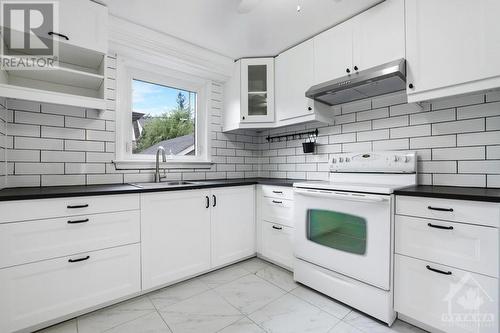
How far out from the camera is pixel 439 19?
4.99ft

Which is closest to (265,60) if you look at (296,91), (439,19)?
(296,91)

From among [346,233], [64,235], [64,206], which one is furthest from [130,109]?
[346,233]

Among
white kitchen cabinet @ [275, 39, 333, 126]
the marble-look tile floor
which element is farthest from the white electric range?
white kitchen cabinet @ [275, 39, 333, 126]

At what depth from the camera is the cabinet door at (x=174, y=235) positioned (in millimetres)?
1824

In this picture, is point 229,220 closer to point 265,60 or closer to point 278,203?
point 278,203

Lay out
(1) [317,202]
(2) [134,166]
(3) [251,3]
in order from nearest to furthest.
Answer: (3) [251,3]
(1) [317,202]
(2) [134,166]

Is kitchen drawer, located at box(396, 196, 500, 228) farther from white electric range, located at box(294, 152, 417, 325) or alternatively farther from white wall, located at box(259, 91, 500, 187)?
white wall, located at box(259, 91, 500, 187)

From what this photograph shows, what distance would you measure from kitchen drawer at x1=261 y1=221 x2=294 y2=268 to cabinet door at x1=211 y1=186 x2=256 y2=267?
158 mm

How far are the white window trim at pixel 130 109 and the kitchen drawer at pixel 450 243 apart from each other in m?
2.04

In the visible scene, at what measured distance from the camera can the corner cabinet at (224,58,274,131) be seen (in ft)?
8.66

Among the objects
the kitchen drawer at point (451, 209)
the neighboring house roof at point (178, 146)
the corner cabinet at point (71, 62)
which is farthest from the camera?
the neighboring house roof at point (178, 146)

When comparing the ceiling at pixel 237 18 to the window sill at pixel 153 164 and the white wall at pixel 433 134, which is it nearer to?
the white wall at pixel 433 134

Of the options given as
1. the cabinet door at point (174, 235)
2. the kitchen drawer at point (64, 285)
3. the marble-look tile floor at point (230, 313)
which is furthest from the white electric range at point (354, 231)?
the kitchen drawer at point (64, 285)

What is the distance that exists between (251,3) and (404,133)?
155cm
